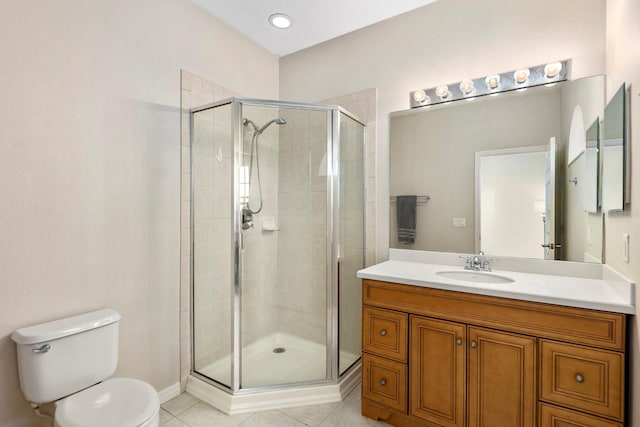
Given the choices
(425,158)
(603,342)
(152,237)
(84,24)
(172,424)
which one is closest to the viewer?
(603,342)

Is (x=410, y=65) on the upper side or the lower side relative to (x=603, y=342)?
upper

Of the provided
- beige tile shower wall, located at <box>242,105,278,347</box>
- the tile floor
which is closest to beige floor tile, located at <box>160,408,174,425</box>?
the tile floor

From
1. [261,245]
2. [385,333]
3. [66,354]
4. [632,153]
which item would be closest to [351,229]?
[261,245]

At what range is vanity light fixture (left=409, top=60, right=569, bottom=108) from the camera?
185 cm

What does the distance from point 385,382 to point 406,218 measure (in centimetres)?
112

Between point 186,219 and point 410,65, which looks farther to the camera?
point 410,65

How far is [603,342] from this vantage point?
130 cm

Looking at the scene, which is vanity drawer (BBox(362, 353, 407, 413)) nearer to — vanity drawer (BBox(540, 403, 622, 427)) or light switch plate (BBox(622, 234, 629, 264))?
vanity drawer (BBox(540, 403, 622, 427))

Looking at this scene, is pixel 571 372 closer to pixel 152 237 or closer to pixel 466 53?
pixel 466 53

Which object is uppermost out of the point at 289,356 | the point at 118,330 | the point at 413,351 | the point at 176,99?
the point at 176,99

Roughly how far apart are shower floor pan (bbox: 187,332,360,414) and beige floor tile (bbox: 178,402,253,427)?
38 mm

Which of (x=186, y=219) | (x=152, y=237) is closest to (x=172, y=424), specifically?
(x=152, y=237)

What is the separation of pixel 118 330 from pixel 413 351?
64.9 inches

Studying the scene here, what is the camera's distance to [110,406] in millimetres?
1382
